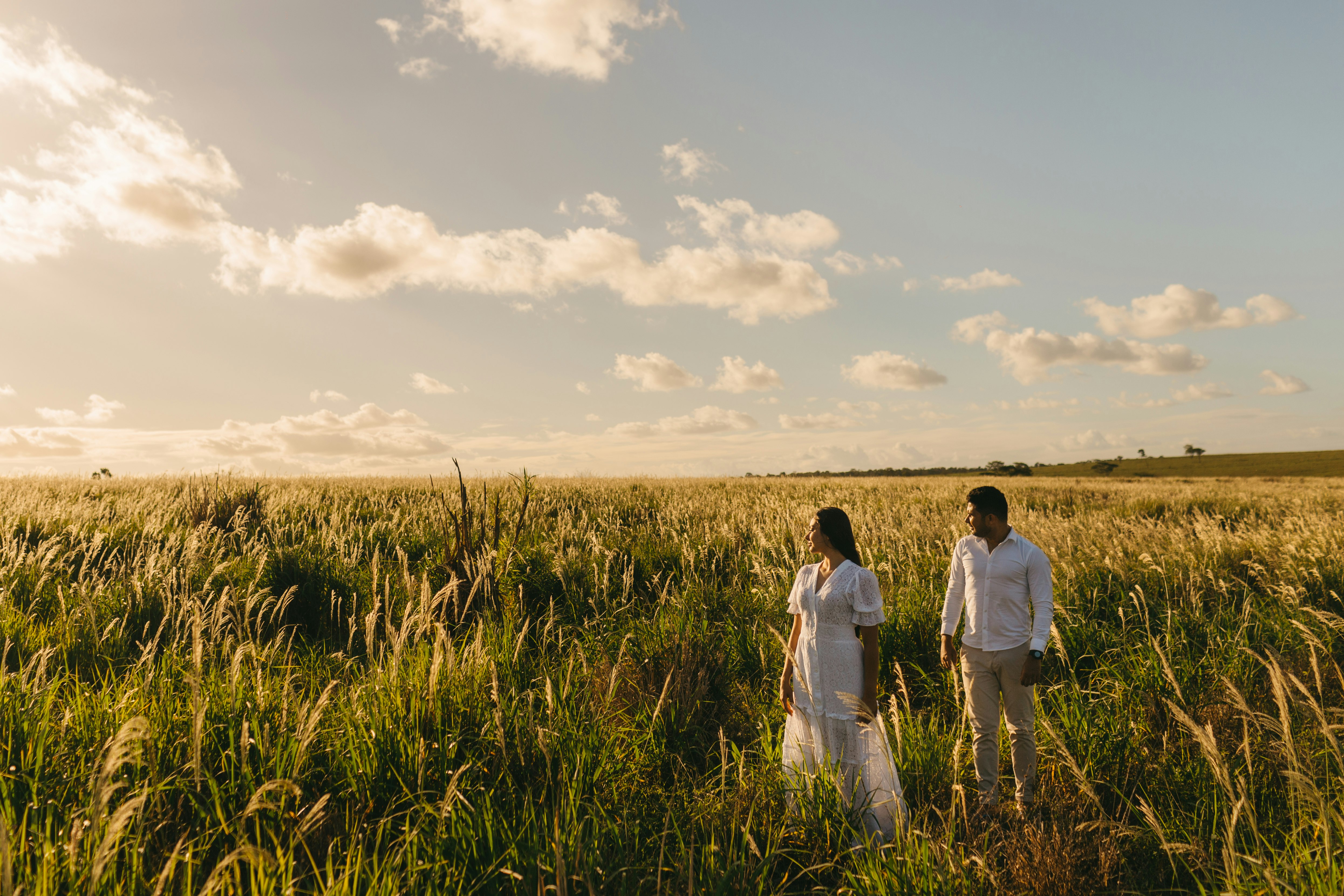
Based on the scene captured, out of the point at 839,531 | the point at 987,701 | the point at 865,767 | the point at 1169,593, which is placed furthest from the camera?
the point at 1169,593

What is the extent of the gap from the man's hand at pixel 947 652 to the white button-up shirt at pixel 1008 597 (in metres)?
0.13

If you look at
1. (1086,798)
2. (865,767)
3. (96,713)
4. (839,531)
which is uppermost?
(839,531)

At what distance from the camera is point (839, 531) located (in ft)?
11.8

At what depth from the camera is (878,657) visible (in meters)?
3.67

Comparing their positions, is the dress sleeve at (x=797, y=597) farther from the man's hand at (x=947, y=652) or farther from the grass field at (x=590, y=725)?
the man's hand at (x=947, y=652)

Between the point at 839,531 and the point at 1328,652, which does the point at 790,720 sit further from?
the point at 1328,652

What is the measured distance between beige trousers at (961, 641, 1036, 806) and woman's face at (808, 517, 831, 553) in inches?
46.3

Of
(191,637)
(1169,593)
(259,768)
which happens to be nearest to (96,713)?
(259,768)

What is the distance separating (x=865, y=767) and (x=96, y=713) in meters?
4.22

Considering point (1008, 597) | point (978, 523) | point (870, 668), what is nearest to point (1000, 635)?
point (1008, 597)

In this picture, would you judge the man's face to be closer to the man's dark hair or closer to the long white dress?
the man's dark hair

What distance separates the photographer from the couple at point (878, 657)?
3.28m

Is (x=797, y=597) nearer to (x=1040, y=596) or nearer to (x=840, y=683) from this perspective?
(x=840, y=683)

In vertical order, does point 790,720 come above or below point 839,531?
below
